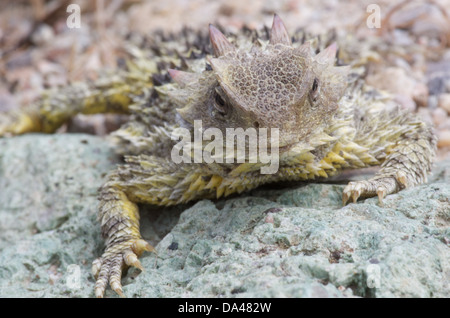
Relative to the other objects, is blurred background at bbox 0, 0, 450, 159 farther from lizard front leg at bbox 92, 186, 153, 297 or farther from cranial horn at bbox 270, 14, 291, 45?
lizard front leg at bbox 92, 186, 153, 297

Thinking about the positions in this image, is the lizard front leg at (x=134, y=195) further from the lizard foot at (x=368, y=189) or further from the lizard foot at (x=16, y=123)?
the lizard foot at (x=16, y=123)

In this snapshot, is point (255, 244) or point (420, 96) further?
point (420, 96)

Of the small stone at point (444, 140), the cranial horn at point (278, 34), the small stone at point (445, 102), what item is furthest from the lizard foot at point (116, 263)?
the small stone at point (445, 102)

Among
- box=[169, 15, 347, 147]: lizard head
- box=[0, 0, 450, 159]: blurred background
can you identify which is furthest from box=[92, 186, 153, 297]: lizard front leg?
box=[0, 0, 450, 159]: blurred background

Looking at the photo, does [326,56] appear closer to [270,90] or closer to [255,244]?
[270,90]

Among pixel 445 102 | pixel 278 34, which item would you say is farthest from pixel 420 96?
pixel 278 34
